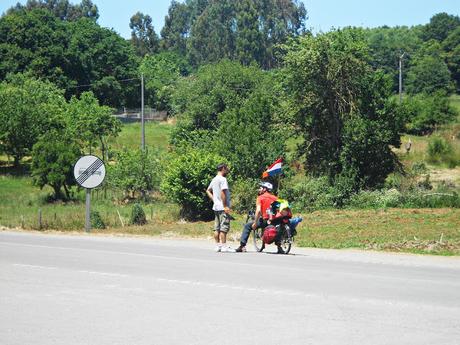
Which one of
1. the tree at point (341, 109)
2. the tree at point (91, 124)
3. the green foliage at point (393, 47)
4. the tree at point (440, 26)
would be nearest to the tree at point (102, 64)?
the tree at point (91, 124)

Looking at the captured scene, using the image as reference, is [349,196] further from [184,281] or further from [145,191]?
[184,281]

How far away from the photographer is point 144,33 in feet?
570

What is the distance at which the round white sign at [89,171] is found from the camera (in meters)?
28.0

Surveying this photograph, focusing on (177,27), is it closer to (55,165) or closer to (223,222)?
(55,165)

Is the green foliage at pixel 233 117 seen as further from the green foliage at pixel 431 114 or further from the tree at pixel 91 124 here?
the green foliage at pixel 431 114

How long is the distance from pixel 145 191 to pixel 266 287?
44.8 metres

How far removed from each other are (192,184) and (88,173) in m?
11.7

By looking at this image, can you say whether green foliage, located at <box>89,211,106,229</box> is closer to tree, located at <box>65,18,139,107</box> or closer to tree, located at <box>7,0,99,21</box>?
tree, located at <box>65,18,139,107</box>

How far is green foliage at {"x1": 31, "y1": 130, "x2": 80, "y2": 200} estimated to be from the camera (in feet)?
196

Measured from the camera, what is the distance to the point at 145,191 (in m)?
56.8

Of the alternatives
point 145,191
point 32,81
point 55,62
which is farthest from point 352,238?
point 55,62

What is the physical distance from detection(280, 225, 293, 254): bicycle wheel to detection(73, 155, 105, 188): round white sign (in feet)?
34.9

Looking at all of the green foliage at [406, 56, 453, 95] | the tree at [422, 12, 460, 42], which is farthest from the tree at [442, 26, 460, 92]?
the tree at [422, 12, 460, 42]

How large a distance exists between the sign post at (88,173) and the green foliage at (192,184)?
11.0 meters
